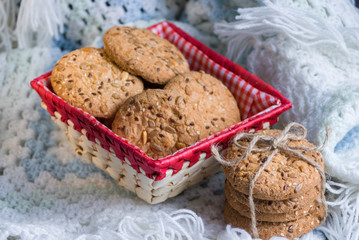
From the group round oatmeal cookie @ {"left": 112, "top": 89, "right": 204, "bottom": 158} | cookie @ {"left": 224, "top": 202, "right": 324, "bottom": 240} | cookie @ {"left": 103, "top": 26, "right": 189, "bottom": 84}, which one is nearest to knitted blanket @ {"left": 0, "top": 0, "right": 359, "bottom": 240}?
cookie @ {"left": 224, "top": 202, "right": 324, "bottom": 240}

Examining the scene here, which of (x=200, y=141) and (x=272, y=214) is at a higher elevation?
(x=200, y=141)

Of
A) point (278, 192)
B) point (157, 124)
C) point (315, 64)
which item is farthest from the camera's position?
point (315, 64)

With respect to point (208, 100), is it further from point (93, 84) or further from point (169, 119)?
point (93, 84)

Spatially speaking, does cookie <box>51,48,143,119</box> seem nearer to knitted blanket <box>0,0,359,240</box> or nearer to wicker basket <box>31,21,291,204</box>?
wicker basket <box>31,21,291,204</box>

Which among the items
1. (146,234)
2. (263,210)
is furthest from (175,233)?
(263,210)

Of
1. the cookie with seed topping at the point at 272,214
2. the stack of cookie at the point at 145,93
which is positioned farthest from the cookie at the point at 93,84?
the cookie with seed topping at the point at 272,214

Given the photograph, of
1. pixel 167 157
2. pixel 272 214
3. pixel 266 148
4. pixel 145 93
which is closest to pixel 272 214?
pixel 272 214

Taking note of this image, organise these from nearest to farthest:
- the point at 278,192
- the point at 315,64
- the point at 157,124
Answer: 1. the point at 278,192
2. the point at 157,124
3. the point at 315,64

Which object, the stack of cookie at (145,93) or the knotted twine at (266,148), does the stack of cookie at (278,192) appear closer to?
the knotted twine at (266,148)

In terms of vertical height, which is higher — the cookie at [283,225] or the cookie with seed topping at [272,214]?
the cookie with seed topping at [272,214]
